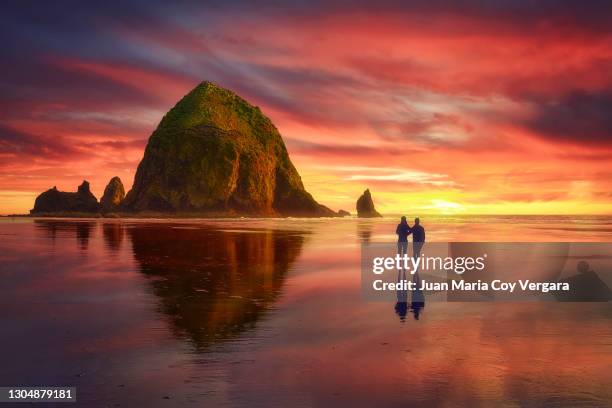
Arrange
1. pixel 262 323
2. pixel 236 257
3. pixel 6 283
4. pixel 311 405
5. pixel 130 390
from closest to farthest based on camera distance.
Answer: pixel 311 405
pixel 130 390
pixel 262 323
pixel 6 283
pixel 236 257

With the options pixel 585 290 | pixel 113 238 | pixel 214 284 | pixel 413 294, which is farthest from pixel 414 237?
pixel 113 238

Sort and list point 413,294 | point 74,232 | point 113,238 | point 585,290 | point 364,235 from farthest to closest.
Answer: point 74,232
point 364,235
point 113,238
point 413,294
point 585,290

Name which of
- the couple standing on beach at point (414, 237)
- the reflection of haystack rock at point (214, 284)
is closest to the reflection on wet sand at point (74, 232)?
the reflection of haystack rock at point (214, 284)

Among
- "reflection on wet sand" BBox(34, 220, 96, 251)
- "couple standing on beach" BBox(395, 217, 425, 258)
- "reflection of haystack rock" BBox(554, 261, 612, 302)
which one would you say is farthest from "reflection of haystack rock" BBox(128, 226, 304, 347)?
"reflection on wet sand" BBox(34, 220, 96, 251)

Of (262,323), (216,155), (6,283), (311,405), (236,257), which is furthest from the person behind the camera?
(216,155)

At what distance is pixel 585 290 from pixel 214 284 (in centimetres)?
1142

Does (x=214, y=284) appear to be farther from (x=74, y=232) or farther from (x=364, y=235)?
(x=74, y=232)

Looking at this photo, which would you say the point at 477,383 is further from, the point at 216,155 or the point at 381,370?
the point at 216,155

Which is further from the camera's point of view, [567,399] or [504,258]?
[504,258]

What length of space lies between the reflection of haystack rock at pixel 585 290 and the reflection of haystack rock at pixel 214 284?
333 inches

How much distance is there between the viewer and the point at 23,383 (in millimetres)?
8273

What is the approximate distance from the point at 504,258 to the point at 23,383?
2701cm

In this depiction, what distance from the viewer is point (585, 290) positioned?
1750 centimetres

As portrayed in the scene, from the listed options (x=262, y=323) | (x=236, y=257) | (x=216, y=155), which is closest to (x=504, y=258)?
(x=236, y=257)
